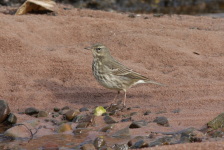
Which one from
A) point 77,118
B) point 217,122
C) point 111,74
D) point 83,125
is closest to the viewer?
point 217,122

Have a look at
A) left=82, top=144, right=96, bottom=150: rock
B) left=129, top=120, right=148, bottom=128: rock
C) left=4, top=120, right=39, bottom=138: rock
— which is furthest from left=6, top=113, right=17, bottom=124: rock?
left=129, top=120, right=148, bottom=128: rock

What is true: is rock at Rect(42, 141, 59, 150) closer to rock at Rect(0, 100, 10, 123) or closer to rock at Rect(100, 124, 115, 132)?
rock at Rect(100, 124, 115, 132)

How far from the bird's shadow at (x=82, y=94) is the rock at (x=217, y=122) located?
85.0 inches

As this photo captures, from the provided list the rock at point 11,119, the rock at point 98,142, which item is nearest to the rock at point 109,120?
the rock at point 98,142

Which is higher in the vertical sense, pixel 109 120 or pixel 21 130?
pixel 109 120

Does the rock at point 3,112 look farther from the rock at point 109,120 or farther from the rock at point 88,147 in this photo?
the rock at point 88,147

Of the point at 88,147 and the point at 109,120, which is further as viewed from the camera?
the point at 109,120

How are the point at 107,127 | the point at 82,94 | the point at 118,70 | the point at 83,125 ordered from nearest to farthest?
1. the point at 107,127
2. the point at 83,125
3. the point at 118,70
4. the point at 82,94

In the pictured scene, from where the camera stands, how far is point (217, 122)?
4.80 meters

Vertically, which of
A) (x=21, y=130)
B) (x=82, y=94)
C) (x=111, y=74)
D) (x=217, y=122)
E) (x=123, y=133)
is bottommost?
(x=21, y=130)

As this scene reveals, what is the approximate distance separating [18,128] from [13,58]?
337 centimetres

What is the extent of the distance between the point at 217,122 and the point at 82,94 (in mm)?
3191

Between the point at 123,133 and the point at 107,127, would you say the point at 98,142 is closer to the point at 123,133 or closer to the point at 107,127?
the point at 123,133

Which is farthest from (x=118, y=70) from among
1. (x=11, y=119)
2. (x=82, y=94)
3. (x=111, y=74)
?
(x=11, y=119)
